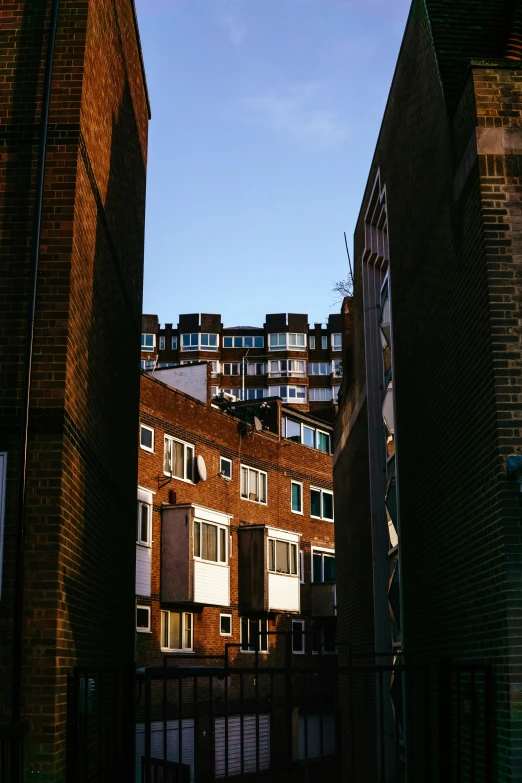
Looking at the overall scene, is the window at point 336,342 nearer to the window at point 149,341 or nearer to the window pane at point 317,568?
the window at point 149,341

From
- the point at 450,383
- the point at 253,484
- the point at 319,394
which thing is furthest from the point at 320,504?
the point at 319,394

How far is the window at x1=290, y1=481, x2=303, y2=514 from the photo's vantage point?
37.6 m

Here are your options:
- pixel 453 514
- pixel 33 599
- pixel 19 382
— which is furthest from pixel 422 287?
pixel 33 599

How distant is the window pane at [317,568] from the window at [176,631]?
882 centimetres

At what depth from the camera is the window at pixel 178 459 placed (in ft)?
97.8

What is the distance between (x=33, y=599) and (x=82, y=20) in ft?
21.3

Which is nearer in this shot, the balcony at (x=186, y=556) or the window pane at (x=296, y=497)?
the balcony at (x=186, y=556)

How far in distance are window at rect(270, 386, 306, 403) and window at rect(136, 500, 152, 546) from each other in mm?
47215

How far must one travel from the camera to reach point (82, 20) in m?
11.0

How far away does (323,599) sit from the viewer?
122ft

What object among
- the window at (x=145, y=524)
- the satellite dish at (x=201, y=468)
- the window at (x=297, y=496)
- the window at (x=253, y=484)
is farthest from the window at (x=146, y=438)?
the window at (x=297, y=496)

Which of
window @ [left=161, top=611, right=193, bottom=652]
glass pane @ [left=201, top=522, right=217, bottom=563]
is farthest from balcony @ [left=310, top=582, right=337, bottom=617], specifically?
window @ [left=161, top=611, right=193, bottom=652]

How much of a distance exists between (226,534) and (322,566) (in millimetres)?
7844

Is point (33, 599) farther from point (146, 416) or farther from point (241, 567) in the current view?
point (241, 567)
